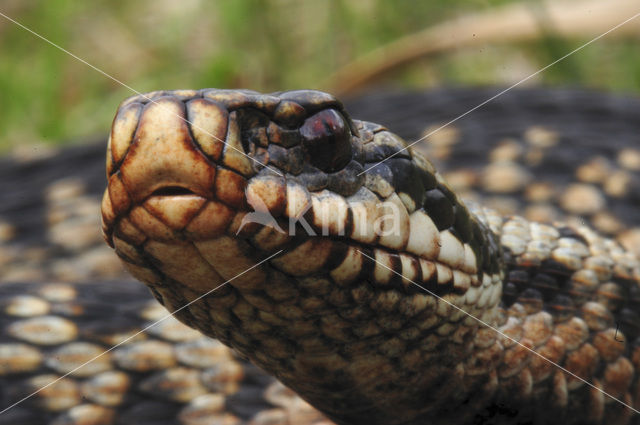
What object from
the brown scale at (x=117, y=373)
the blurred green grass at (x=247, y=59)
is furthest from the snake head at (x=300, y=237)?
the blurred green grass at (x=247, y=59)

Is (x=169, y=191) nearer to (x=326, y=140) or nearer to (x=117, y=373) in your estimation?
(x=326, y=140)

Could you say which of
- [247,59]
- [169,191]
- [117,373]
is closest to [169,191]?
[169,191]

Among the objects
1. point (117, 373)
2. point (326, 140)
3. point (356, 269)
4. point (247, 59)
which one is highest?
point (326, 140)

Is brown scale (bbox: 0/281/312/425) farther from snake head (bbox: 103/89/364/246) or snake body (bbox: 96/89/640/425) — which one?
snake head (bbox: 103/89/364/246)

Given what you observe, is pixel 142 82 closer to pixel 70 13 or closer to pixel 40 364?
pixel 70 13

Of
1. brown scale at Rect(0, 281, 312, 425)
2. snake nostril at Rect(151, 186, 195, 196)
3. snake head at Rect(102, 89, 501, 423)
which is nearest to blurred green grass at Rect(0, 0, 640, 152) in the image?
brown scale at Rect(0, 281, 312, 425)

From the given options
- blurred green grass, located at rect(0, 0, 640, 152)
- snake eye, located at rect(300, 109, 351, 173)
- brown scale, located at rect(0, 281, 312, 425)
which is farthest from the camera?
blurred green grass, located at rect(0, 0, 640, 152)

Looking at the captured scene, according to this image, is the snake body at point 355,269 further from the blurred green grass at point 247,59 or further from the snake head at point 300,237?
the blurred green grass at point 247,59
